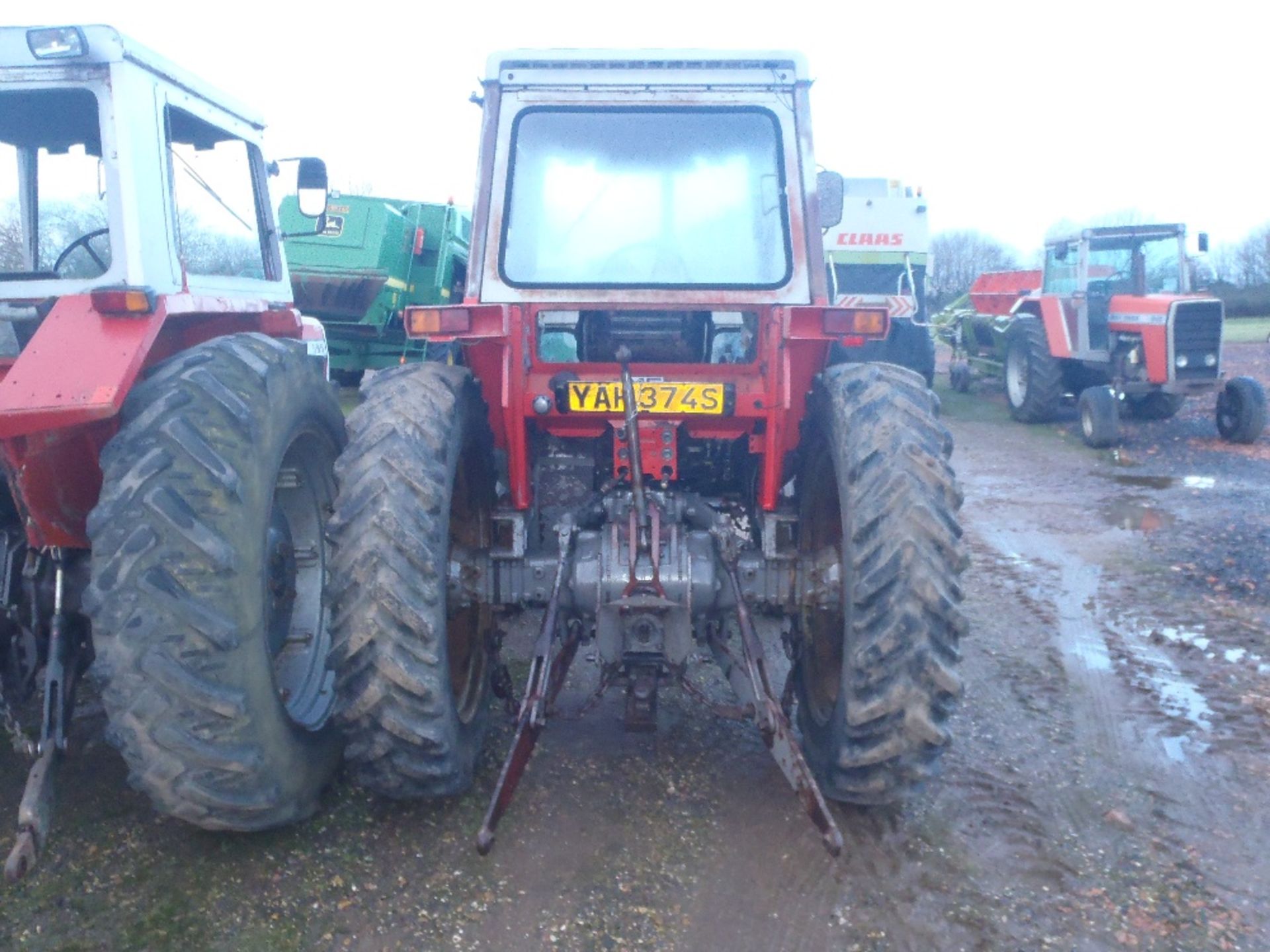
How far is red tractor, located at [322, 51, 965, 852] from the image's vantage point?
3059 mm

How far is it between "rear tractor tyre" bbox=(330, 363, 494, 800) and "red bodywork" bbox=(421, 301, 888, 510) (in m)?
0.31

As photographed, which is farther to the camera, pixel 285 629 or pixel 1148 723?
pixel 1148 723

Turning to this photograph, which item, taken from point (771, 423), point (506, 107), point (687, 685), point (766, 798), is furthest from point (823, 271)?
point (766, 798)

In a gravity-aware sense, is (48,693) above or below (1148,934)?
above

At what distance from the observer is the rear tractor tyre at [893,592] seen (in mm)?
3016

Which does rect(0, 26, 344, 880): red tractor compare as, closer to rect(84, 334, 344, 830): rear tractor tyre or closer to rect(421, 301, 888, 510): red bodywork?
rect(84, 334, 344, 830): rear tractor tyre

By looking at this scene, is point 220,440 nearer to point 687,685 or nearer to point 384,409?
point 384,409

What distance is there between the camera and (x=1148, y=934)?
281cm

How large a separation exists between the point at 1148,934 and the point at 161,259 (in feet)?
11.6

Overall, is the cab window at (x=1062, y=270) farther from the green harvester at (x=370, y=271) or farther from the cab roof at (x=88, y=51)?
the cab roof at (x=88, y=51)

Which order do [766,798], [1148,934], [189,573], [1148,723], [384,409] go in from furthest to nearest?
1. [1148,723]
2. [766,798]
3. [384,409]
4. [1148,934]
5. [189,573]

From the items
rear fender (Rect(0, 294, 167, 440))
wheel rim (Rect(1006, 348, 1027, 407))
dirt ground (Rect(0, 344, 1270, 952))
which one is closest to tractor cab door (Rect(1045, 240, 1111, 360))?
wheel rim (Rect(1006, 348, 1027, 407))

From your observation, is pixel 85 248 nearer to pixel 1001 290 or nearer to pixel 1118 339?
pixel 1118 339

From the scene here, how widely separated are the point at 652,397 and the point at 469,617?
1.10 m
